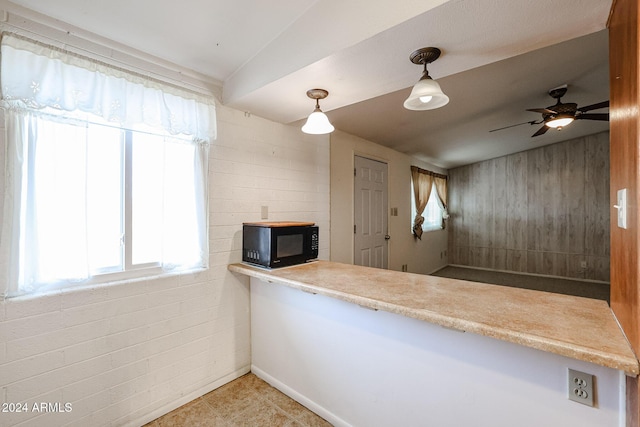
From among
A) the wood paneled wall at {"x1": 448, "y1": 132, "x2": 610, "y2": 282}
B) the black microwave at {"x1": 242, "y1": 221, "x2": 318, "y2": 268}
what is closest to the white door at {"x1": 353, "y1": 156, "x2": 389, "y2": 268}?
the black microwave at {"x1": 242, "y1": 221, "x2": 318, "y2": 268}

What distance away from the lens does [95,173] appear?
5.14 feet

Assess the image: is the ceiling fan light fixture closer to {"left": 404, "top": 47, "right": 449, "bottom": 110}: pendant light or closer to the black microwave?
{"left": 404, "top": 47, "right": 449, "bottom": 110}: pendant light

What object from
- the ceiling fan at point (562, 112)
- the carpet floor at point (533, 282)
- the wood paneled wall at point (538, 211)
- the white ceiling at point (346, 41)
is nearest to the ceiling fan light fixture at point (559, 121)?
the ceiling fan at point (562, 112)

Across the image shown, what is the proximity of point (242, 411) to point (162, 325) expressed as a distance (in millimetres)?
803

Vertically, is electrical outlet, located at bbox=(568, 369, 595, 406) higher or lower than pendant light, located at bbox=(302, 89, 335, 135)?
lower

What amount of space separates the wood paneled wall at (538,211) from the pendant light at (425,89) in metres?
5.82

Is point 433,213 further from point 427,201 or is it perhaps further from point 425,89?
point 425,89

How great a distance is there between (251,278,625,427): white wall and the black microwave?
25 cm

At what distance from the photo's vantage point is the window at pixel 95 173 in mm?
1323

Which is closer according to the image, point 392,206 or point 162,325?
point 162,325

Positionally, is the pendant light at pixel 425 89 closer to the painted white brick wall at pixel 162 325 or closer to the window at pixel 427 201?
the painted white brick wall at pixel 162 325

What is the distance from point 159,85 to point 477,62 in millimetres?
1915

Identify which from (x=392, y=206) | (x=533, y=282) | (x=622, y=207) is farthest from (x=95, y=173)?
(x=533, y=282)

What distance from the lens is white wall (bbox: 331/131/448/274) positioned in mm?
3256
